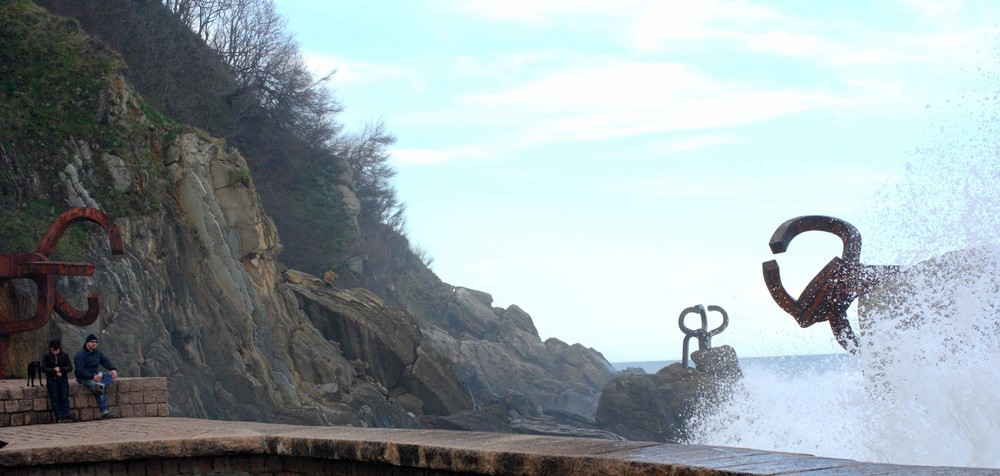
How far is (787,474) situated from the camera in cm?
409

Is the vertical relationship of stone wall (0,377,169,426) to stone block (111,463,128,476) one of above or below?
above

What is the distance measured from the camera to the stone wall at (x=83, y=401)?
1100 cm

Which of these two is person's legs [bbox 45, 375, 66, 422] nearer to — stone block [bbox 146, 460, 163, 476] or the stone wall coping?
the stone wall coping

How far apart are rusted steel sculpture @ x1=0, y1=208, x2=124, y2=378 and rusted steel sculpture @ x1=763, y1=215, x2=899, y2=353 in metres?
8.93

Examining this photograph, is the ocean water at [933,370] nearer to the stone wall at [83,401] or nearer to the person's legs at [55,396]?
the stone wall at [83,401]

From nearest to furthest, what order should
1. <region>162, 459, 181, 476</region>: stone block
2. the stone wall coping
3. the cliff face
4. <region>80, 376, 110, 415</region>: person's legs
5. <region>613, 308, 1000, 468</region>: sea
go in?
the stone wall coping < <region>162, 459, 181, 476</region>: stone block < <region>613, 308, 1000, 468</region>: sea < <region>80, 376, 110, 415</region>: person's legs < the cliff face

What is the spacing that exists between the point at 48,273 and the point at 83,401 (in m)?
3.56

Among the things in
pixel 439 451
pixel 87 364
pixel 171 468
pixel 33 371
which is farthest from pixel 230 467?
pixel 33 371

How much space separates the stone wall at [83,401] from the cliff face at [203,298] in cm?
477

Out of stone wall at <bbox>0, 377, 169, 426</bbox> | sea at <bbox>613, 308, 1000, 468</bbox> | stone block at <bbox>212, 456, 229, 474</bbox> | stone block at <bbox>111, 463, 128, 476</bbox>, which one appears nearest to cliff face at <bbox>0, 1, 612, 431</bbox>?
stone wall at <bbox>0, 377, 169, 426</bbox>

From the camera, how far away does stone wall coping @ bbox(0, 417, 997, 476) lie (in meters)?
4.35

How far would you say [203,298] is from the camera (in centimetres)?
2223

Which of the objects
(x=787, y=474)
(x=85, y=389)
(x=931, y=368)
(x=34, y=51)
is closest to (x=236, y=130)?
(x=34, y=51)

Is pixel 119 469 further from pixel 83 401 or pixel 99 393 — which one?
pixel 83 401
